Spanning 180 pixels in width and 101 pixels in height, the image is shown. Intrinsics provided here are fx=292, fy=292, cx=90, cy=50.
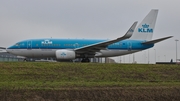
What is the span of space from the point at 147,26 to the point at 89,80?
2168 centimetres

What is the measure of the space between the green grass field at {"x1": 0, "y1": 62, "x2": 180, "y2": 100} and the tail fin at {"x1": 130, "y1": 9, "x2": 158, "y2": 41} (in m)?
12.9

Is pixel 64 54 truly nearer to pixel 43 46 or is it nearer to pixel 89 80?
pixel 43 46

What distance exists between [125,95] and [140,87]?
1.65 m

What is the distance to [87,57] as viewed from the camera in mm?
34469

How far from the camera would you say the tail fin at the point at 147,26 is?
127 ft

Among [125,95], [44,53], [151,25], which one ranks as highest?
[151,25]

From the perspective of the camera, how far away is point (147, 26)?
1542 inches

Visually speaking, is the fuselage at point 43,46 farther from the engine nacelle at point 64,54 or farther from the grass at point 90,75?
the grass at point 90,75

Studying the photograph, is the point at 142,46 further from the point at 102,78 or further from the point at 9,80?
the point at 9,80

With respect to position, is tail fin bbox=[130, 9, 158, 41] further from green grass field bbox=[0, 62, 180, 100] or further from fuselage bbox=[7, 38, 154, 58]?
green grass field bbox=[0, 62, 180, 100]

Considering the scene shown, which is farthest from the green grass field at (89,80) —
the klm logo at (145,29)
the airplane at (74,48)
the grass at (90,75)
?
the klm logo at (145,29)

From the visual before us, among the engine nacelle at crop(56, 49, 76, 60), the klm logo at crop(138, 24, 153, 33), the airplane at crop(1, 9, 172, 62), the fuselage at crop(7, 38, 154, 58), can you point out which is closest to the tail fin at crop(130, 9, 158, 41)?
the klm logo at crop(138, 24, 153, 33)

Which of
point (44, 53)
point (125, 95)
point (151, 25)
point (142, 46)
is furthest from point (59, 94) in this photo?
point (151, 25)

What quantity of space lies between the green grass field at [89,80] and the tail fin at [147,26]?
12915mm
